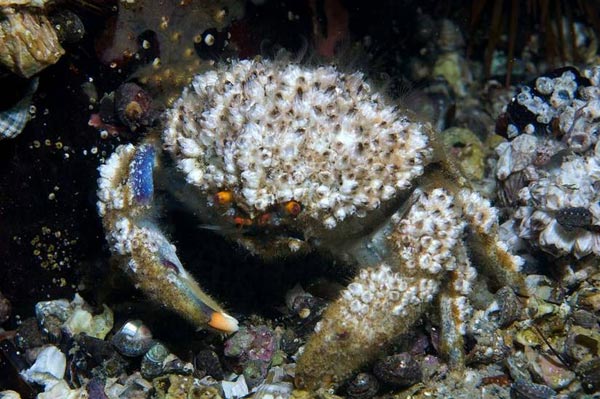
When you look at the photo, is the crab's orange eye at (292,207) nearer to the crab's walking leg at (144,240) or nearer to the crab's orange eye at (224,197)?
the crab's orange eye at (224,197)

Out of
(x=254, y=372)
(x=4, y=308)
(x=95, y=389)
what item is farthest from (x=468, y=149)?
(x=4, y=308)

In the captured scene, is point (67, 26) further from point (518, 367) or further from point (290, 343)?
point (518, 367)

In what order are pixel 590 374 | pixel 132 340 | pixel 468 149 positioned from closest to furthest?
pixel 590 374, pixel 132 340, pixel 468 149

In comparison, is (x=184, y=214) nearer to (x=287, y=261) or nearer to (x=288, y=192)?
(x=287, y=261)

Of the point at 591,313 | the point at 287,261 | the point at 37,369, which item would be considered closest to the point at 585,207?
the point at 591,313

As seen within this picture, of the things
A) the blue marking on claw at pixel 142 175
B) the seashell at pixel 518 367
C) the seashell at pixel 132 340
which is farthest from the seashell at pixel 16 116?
the seashell at pixel 518 367

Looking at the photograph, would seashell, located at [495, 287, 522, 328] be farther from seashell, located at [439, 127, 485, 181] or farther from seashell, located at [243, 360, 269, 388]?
seashell, located at [243, 360, 269, 388]
